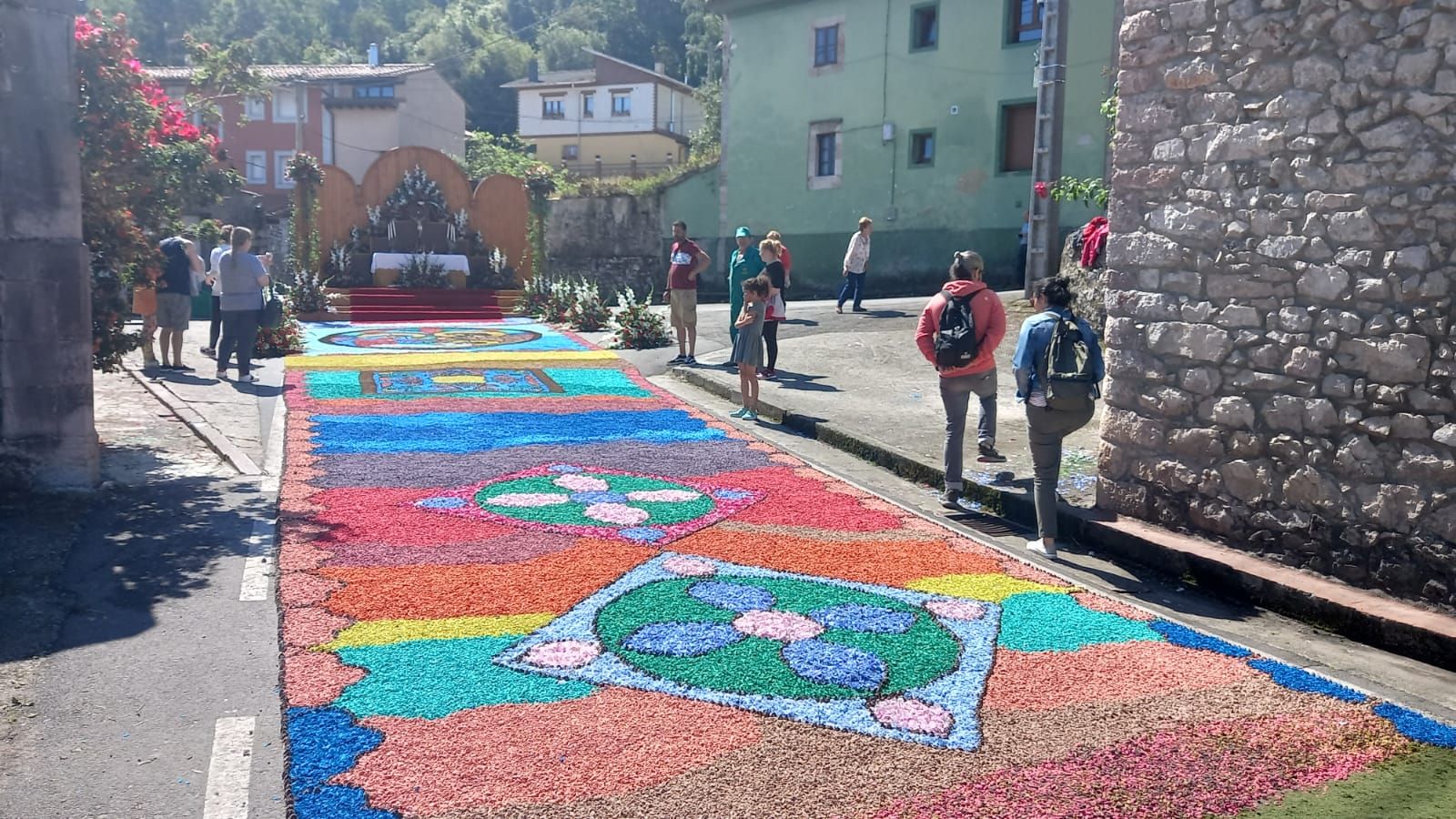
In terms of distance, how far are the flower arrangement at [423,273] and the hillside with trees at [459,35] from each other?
133ft

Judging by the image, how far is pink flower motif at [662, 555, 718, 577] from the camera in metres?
6.40

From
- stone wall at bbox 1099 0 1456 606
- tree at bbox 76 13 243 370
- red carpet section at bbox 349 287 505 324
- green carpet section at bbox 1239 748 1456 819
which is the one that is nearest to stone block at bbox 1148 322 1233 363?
stone wall at bbox 1099 0 1456 606

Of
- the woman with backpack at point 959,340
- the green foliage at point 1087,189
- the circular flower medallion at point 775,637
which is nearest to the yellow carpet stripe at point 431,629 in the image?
the circular flower medallion at point 775,637

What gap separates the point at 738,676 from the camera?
194 inches

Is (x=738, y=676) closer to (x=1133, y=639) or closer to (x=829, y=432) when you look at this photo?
(x=1133, y=639)

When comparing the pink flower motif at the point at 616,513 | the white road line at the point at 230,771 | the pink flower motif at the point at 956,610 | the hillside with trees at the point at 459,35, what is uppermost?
the hillside with trees at the point at 459,35

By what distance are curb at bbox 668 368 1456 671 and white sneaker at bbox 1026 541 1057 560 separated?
364mm

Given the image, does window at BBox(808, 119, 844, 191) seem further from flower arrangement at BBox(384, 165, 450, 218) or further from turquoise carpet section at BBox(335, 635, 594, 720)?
turquoise carpet section at BBox(335, 635, 594, 720)

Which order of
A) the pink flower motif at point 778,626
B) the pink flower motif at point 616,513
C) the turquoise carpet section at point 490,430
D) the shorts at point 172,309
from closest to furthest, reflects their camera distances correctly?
the pink flower motif at point 778,626
the pink flower motif at point 616,513
the turquoise carpet section at point 490,430
the shorts at point 172,309

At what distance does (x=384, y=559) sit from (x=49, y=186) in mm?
3761

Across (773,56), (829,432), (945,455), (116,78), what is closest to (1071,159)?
→ (773,56)

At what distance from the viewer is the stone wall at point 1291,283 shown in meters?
5.74

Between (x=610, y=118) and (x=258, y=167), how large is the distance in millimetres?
17575

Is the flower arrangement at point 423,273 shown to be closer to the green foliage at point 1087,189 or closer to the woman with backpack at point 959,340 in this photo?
the green foliage at point 1087,189
